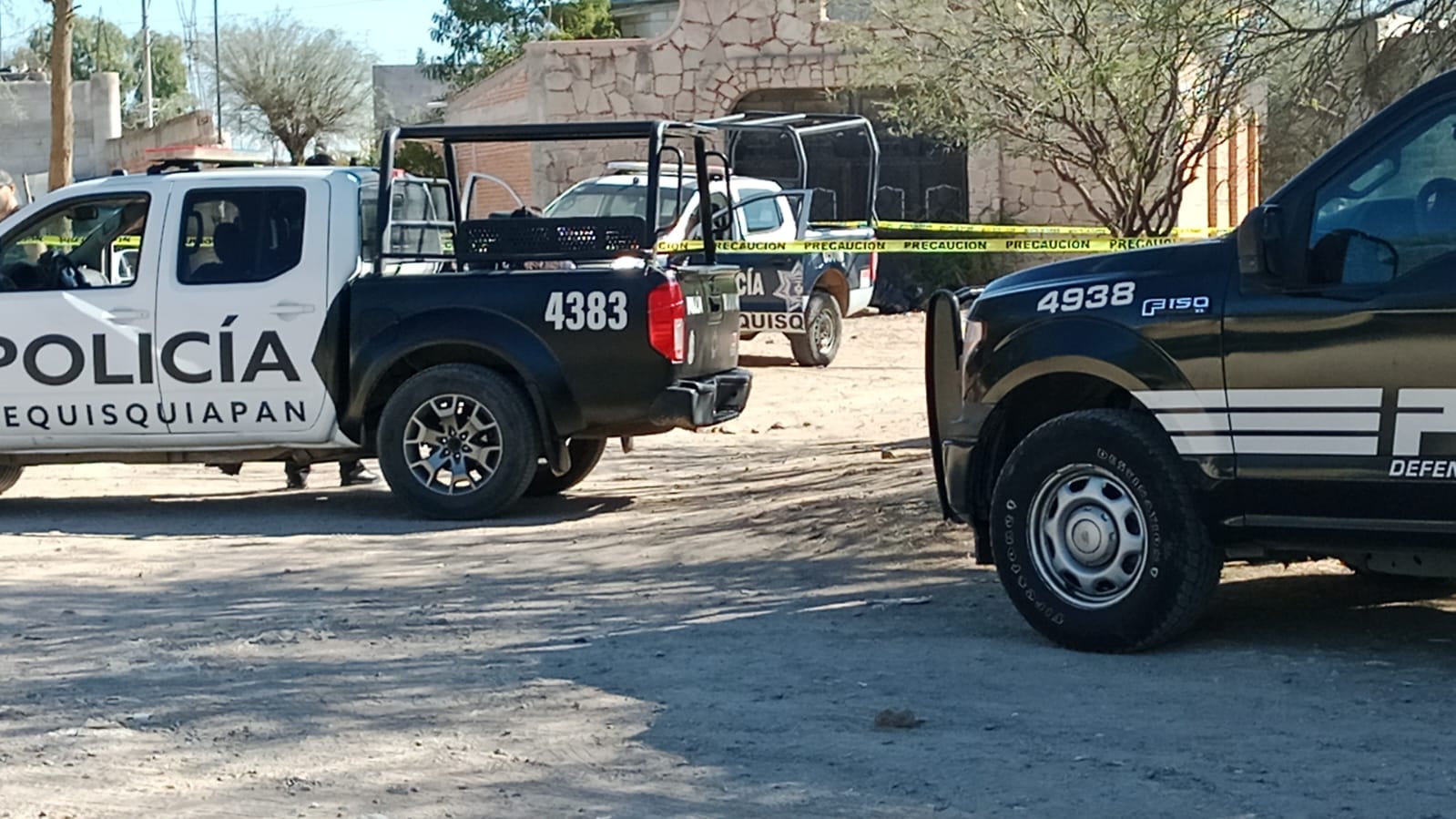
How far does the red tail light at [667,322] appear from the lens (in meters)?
9.98

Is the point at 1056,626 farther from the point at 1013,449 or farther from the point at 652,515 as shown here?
the point at 652,515

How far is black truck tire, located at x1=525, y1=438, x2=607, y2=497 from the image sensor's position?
37.1ft

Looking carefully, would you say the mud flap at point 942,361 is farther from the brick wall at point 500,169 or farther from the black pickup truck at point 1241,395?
the brick wall at point 500,169

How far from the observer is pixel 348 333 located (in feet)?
33.7

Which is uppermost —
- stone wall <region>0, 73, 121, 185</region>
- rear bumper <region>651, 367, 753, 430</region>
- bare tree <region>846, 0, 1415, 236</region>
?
stone wall <region>0, 73, 121, 185</region>

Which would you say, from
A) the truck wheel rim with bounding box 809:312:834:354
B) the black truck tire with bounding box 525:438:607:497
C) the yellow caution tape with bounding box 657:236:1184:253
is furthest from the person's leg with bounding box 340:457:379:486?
the truck wheel rim with bounding box 809:312:834:354

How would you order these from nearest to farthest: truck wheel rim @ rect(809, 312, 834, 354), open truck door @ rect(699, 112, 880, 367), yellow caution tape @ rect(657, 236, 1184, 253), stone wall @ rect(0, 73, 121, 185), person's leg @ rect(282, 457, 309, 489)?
person's leg @ rect(282, 457, 309, 489) → yellow caution tape @ rect(657, 236, 1184, 253) → open truck door @ rect(699, 112, 880, 367) → truck wheel rim @ rect(809, 312, 834, 354) → stone wall @ rect(0, 73, 121, 185)

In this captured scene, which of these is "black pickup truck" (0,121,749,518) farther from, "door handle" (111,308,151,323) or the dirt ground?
the dirt ground

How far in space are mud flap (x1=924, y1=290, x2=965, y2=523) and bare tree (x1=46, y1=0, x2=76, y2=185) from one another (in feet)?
53.2

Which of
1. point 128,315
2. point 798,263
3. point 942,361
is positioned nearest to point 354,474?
point 128,315

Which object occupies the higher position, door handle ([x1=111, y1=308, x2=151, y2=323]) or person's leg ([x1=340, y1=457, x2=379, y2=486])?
door handle ([x1=111, y1=308, x2=151, y2=323])

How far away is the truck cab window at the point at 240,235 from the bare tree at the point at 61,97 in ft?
39.6

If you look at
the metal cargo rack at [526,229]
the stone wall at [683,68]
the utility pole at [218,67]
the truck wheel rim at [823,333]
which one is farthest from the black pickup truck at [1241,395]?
the utility pole at [218,67]

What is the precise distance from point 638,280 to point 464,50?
115 ft
